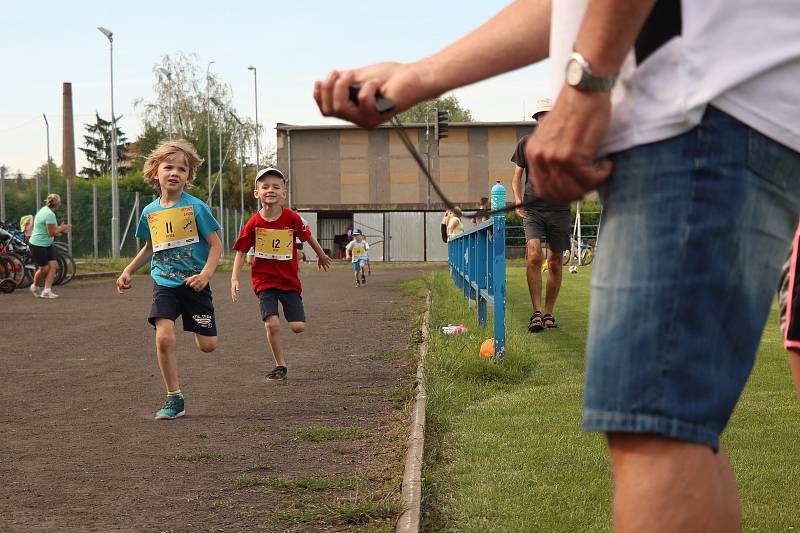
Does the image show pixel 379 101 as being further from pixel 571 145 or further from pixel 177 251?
pixel 177 251

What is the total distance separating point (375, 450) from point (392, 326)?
795cm

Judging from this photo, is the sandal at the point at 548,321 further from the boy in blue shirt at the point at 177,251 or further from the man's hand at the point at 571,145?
the man's hand at the point at 571,145

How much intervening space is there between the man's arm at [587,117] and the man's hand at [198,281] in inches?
230

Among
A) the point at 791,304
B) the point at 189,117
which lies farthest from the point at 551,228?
the point at 189,117

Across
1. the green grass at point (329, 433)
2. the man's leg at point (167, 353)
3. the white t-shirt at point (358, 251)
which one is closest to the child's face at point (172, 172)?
the man's leg at point (167, 353)

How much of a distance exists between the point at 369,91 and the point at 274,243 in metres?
7.54

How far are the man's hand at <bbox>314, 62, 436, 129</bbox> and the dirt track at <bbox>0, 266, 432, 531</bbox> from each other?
7.53ft

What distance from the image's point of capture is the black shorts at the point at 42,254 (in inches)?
789

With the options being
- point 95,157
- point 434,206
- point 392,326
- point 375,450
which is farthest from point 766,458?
point 95,157

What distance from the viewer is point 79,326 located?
1393cm

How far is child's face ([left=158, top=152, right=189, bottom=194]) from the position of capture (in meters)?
7.77

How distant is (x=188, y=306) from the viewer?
757 centimetres

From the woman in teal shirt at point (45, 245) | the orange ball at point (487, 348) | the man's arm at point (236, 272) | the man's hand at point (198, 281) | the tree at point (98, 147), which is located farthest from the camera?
the tree at point (98, 147)

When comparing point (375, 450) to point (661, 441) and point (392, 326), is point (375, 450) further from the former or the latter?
point (392, 326)
